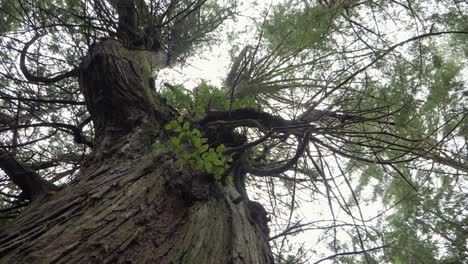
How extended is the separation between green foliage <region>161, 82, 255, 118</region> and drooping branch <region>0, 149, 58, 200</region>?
4.30 ft

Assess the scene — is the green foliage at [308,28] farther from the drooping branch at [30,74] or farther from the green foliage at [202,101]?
the drooping branch at [30,74]

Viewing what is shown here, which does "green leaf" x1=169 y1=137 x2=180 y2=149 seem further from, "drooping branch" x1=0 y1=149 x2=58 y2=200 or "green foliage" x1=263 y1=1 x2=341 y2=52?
"green foliage" x1=263 y1=1 x2=341 y2=52

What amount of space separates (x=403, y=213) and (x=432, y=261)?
967 millimetres

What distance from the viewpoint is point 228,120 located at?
8.42 feet

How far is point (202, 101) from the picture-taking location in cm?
288

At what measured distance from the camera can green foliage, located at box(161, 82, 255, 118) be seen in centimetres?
279

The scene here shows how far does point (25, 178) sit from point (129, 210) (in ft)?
3.04

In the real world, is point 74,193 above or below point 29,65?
below

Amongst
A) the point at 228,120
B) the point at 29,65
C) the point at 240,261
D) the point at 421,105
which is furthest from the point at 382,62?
the point at 29,65

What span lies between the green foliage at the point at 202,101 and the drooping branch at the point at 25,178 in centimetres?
131

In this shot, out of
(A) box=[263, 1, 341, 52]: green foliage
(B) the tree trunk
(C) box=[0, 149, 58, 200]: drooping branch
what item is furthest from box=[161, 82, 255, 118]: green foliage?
(C) box=[0, 149, 58, 200]: drooping branch

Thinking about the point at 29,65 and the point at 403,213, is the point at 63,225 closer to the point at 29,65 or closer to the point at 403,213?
the point at 29,65

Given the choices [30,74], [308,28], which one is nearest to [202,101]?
[308,28]

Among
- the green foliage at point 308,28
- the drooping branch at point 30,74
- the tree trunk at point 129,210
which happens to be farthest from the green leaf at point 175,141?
the drooping branch at point 30,74
